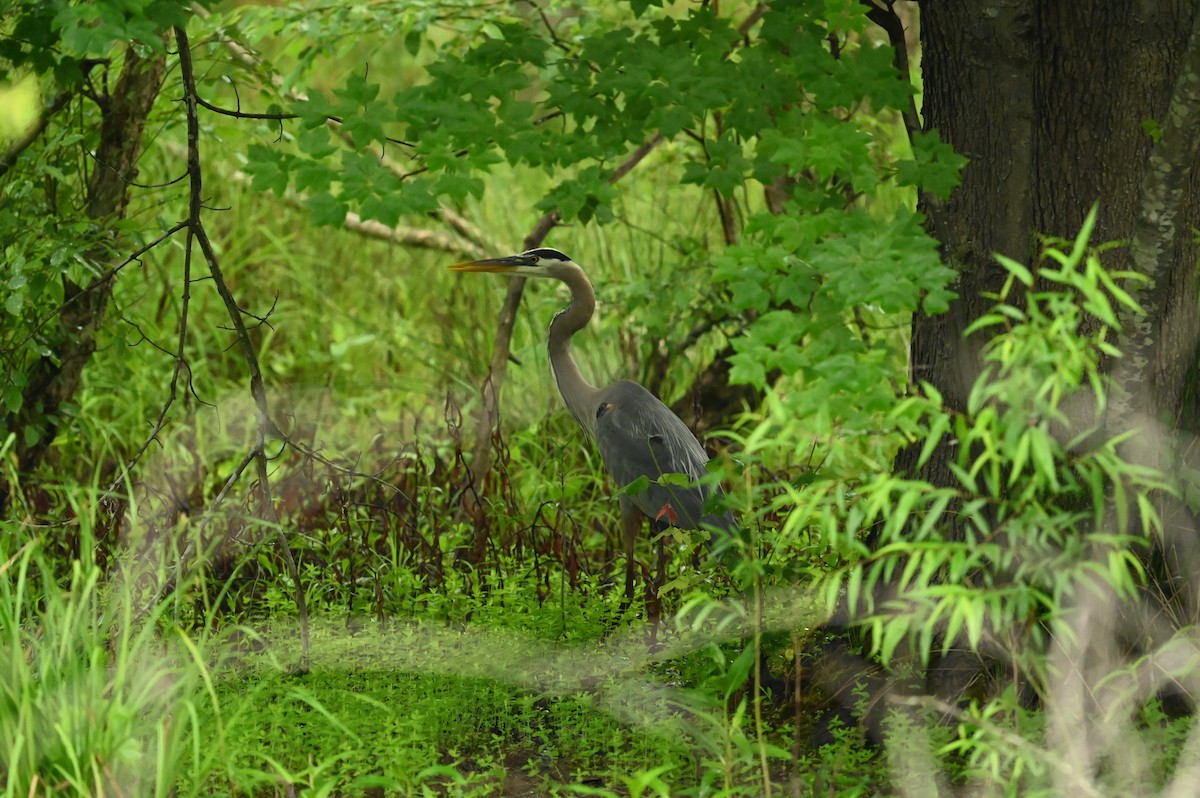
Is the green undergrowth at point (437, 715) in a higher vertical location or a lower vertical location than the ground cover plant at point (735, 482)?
lower

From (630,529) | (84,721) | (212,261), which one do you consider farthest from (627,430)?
(84,721)

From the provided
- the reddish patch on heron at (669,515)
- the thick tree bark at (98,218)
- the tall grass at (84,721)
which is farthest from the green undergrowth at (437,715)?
the thick tree bark at (98,218)

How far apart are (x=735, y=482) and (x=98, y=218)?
2.50 m

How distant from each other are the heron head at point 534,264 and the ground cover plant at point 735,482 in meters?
0.50

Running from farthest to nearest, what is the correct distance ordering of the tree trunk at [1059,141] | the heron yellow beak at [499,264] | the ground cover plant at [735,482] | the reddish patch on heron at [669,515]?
the heron yellow beak at [499,264] < the reddish patch on heron at [669,515] < the tree trunk at [1059,141] < the ground cover plant at [735,482]

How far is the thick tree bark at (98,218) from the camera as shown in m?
4.55

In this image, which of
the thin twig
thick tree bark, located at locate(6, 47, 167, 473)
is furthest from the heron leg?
thick tree bark, located at locate(6, 47, 167, 473)

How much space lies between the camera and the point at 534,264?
498 centimetres

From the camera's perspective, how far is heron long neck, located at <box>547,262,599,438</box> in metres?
4.99

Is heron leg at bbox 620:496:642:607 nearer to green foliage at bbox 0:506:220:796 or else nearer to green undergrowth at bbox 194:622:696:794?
green undergrowth at bbox 194:622:696:794

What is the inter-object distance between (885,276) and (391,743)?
1.60m

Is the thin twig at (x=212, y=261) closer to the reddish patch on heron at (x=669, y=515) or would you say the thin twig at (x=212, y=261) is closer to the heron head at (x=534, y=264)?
the reddish patch on heron at (x=669, y=515)

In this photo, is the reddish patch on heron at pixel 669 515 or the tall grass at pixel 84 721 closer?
the tall grass at pixel 84 721

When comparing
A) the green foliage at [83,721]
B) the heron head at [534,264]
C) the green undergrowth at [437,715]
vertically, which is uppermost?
the heron head at [534,264]
